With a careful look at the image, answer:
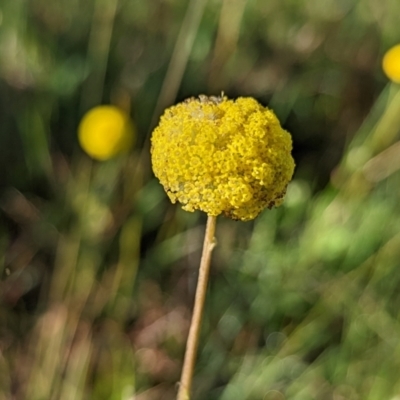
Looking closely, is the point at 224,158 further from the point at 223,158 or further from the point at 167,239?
the point at 167,239

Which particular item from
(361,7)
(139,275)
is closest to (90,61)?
(139,275)

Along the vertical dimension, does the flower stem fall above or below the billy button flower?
below

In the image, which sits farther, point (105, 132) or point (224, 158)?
point (105, 132)

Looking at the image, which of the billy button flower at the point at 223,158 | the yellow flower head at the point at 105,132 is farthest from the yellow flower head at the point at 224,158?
the yellow flower head at the point at 105,132

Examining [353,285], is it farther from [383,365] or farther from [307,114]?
[307,114]

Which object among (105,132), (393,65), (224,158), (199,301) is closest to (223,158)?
(224,158)

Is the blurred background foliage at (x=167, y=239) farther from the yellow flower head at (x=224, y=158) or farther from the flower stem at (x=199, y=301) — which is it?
the yellow flower head at (x=224, y=158)

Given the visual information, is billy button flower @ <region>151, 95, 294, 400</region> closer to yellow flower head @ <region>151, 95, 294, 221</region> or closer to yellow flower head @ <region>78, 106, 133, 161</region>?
yellow flower head @ <region>151, 95, 294, 221</region>

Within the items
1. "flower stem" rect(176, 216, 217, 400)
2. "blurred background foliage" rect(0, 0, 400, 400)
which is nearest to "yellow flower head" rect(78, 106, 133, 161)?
"blurred background foliage" rect(0, 0, 400, 400)
